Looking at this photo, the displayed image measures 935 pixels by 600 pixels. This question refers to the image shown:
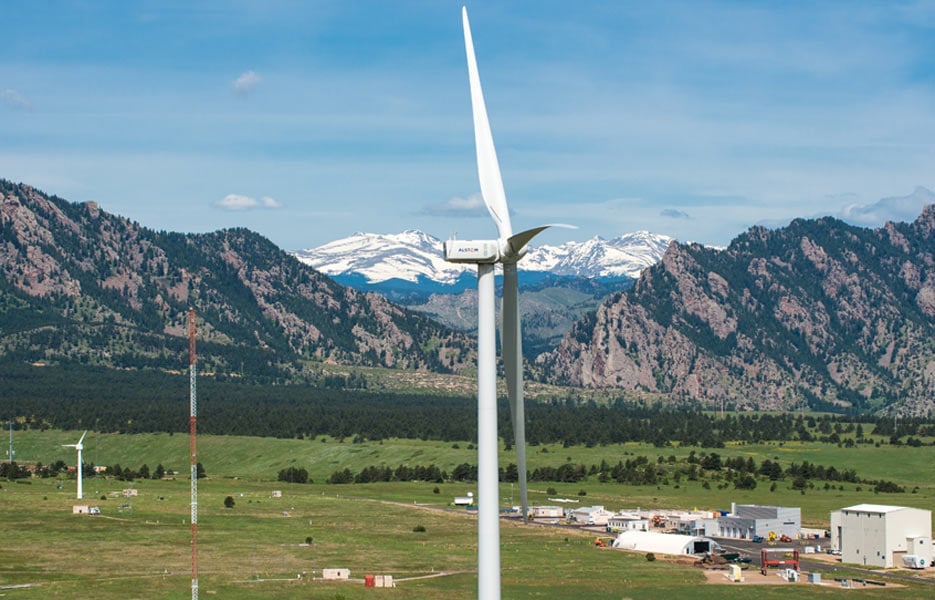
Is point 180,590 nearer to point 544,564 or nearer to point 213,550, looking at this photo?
point 213,550

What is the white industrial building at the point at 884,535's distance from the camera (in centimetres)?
18538

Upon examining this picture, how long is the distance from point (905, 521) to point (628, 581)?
45776mm

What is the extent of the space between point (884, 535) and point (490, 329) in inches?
4614

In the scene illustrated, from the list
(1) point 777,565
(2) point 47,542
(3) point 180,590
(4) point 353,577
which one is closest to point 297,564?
(4) point 353,577

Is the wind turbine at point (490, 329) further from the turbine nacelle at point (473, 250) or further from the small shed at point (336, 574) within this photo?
the small shed at point (336, 574)

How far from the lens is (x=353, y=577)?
162000 mm

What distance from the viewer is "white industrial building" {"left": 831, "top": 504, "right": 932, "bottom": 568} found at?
608 ft

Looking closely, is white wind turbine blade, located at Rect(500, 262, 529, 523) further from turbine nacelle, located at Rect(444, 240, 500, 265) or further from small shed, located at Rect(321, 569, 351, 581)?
small shed, located at Rect(321, 569, 351, 581)

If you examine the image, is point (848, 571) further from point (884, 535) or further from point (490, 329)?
point (490, 329)

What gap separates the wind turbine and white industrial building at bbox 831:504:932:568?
109 meters

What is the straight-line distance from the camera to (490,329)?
8644cm

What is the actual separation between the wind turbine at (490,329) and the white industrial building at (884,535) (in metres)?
109

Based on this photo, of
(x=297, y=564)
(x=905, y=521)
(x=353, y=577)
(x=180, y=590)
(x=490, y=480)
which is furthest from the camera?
(x=905, y=521)

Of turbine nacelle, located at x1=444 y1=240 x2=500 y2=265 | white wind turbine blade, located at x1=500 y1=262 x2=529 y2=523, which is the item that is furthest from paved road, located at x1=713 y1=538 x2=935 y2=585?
turbine nacelle, located at x1=444 y1=240 x2=500 y2=265
